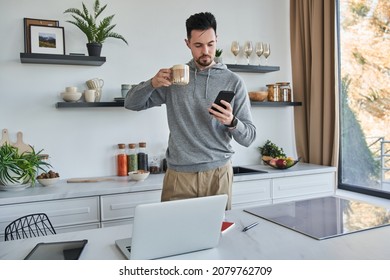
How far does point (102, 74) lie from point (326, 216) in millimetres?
2087

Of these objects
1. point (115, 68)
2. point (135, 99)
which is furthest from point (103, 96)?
point (135, 99)

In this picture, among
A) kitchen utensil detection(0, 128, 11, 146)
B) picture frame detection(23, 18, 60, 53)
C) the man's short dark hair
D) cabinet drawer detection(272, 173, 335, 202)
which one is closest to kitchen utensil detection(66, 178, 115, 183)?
kitchen utensil detection(0, 128, 11, 146)

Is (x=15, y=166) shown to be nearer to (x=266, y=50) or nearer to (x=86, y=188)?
(x=86, y=188)

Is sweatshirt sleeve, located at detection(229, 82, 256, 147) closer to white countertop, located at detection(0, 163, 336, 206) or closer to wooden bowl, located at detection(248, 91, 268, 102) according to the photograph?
white countertop, located at detection(0, 163, 336, 206)

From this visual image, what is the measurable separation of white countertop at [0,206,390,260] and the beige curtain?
209 cm

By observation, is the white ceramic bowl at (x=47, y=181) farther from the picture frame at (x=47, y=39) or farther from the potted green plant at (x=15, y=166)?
the picture frame at (x=47, y=39)

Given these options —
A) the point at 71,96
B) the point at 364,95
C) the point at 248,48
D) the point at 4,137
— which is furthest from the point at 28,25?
the point at 364,95

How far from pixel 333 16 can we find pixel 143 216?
288 cm

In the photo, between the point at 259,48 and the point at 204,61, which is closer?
the point at 204,61

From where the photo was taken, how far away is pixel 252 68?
345 centimetres

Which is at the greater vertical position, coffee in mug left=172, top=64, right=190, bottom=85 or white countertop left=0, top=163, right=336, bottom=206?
coffee in mug left=172, top=64, right=190, bottom=85

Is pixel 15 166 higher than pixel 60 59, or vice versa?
pixel 60 59

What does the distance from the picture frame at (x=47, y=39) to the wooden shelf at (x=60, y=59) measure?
8 centimetres

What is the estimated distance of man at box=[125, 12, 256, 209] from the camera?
5.93 ft
